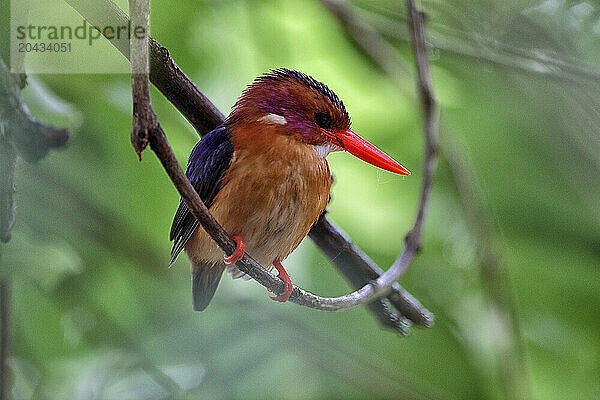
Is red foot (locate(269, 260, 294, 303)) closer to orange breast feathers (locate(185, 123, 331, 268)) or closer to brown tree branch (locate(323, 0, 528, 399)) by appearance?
orange breast feathers (locate(185, 123, 331, 268))

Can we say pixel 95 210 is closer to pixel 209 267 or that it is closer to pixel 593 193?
pixel 209 267

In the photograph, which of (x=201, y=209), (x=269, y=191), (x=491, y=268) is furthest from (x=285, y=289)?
(x=491, y=268)

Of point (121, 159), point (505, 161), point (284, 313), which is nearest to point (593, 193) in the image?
point (505, 161)

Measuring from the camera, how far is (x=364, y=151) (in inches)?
21.6

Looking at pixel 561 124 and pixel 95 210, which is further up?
pixel 561 124

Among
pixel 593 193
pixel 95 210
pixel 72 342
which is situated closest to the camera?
pixel 95 210

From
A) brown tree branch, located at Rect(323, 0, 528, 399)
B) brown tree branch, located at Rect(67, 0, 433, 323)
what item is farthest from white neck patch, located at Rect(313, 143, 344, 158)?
brown tree branch, located at Rect(323, 0, 528, 399)

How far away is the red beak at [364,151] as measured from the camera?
0.53 m

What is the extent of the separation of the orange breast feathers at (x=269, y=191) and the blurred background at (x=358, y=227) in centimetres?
16

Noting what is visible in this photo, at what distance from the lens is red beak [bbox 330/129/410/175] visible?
1.75ft

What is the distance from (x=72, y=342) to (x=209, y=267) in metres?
0.48

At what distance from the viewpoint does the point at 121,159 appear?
0.91 m
